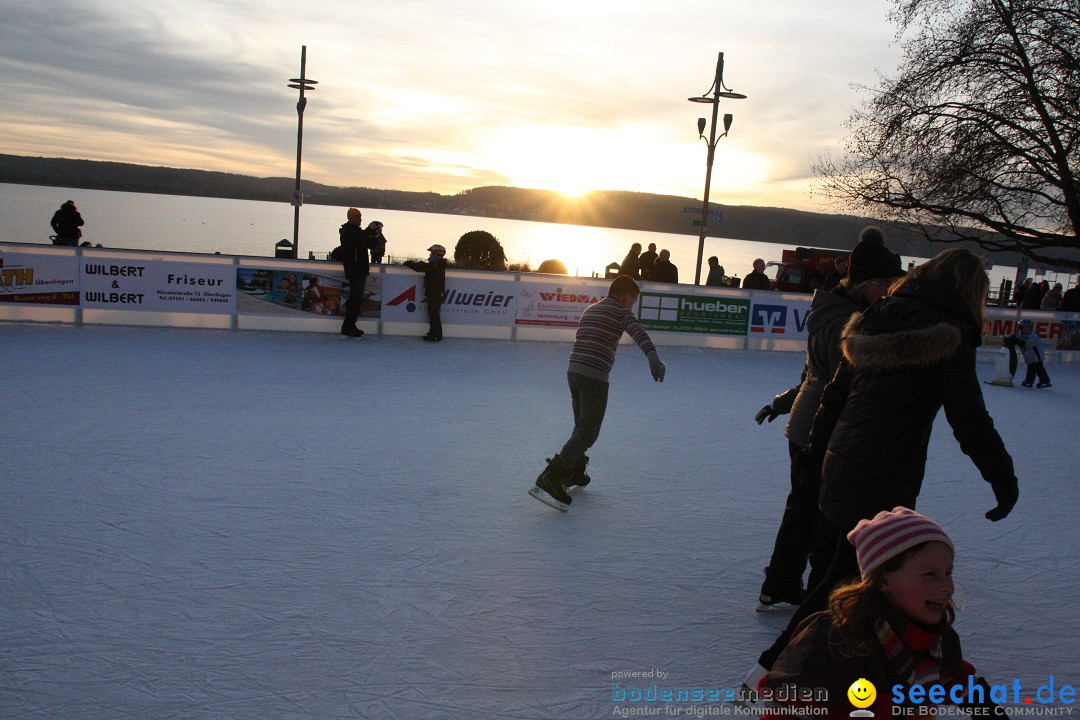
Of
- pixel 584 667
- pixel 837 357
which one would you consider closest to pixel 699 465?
pixel 837 357

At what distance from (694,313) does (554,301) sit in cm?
239

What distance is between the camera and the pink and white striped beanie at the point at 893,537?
1.88m

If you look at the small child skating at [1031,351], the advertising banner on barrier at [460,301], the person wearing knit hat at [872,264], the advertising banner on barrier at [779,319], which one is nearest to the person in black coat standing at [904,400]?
the person wearing knit hat at [872,264]

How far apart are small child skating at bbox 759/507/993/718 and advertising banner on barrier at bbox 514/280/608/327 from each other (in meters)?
10.7

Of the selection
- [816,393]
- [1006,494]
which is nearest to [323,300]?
[816,393]

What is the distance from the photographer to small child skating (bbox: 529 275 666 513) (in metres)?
4.70

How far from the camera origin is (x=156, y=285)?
1111cm

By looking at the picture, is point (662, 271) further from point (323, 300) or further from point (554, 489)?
point (554, 489)

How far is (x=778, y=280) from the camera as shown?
24734 millimetres

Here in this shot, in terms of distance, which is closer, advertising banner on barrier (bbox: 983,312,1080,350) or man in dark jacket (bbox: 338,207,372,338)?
man in dark jacket (bbox: 338,207,372,338)

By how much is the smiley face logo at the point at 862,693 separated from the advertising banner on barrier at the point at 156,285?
1093 centimetres

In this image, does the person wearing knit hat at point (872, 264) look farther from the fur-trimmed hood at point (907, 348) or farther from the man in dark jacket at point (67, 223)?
the man in dark jacket at point (67, 223)

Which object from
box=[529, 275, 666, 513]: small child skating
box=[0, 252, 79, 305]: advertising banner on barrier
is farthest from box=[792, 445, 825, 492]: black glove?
box=[0, 252, 79, 305]: advertising banner on barrier

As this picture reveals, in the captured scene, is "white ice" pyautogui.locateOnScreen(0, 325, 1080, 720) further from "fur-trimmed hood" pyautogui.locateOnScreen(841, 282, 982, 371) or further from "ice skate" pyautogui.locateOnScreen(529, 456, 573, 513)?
"fur-trimmed hood" pyautogui.locateOnScreen(841, 282, 982, 371)
